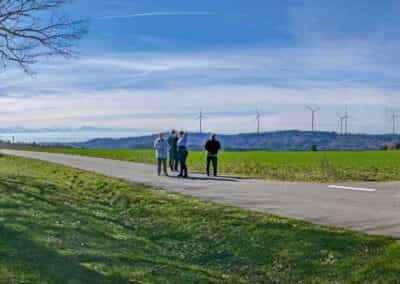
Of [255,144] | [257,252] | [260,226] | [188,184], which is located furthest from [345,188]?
[255,144]

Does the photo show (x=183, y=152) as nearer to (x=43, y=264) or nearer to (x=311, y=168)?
(x=311, y=168)

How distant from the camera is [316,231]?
34.7 ft

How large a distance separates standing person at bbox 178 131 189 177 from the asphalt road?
3.00ft

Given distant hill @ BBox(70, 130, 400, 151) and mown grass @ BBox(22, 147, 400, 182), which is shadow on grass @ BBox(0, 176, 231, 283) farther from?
distant hill @ BBox(70, 130, 400, 151)

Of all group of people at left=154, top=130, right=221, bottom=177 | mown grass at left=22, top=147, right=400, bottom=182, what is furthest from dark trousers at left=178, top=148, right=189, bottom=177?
mown grass at left=22, top=147, right=400, bottom=182

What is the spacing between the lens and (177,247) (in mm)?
10992

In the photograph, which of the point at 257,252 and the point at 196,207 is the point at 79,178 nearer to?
the point at 196,207

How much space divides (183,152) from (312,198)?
9615mm

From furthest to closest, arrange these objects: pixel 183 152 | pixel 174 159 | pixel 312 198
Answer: pixel 174 159
pixel 183 152
pixel 312 198

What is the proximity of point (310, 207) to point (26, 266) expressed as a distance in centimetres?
828

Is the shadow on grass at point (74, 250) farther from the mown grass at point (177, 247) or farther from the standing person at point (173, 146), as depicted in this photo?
the standing person at point (173, 146)

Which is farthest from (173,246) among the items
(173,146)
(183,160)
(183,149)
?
(173,146)

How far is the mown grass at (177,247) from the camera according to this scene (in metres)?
8.10

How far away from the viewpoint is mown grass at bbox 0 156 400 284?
8102 mm
